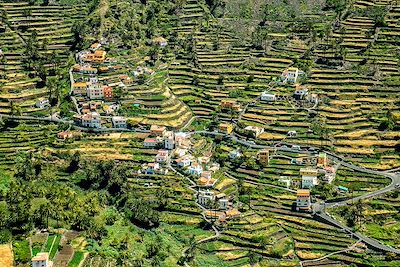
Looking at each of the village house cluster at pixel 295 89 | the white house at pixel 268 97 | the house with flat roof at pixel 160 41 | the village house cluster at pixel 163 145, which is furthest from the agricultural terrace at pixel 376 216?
the house with flat roof at pixel 160 41

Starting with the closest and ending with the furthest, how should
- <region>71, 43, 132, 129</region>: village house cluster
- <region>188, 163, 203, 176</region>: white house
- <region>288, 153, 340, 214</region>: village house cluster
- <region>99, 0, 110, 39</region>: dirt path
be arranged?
1. <region>288, 153, 340, 214</region>: village house cluster
2. <region>188, 163, 203, 176</region>: white house
3. <region>71, 43, 132, 129</region>: village house cluster
4. <region>99, 0, 110, 39</region>: dirt path

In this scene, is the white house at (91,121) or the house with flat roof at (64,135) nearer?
the house with flat roof at (64,135)

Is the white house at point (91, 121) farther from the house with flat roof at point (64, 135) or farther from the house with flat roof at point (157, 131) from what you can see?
the house with flat roof at point (157, 131)

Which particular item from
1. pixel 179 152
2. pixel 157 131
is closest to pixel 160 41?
pixel 157 131

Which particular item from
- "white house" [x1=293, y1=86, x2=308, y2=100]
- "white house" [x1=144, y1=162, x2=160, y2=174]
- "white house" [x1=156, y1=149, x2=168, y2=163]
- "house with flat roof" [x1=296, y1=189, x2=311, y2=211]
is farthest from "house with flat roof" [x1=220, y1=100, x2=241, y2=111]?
"house with flat roof" [x1=296, y1=189, x2=311, y2=211]

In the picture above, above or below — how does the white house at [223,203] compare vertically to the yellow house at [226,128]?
below

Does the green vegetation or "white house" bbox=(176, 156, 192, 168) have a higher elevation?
"white house" bbox=(176, 156, 192, 168)

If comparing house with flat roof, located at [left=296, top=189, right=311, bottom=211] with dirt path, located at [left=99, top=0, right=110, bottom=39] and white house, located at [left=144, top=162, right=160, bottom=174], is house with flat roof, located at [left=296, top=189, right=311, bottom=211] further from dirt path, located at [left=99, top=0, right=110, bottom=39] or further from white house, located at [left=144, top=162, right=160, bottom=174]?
dirt path, located at [left=99, top=0, right=110, bottom=39]

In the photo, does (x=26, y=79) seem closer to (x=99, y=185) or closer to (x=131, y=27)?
(x=131, y=27)

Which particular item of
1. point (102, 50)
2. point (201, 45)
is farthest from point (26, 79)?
point (201, 45)

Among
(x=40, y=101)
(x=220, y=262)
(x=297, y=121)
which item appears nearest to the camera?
(x=220, y=262)

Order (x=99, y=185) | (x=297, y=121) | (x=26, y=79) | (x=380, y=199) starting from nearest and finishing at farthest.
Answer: (x=380, y=199) → (x=99, y=185) → (x=297, y=121) → (x=26, y=79)
